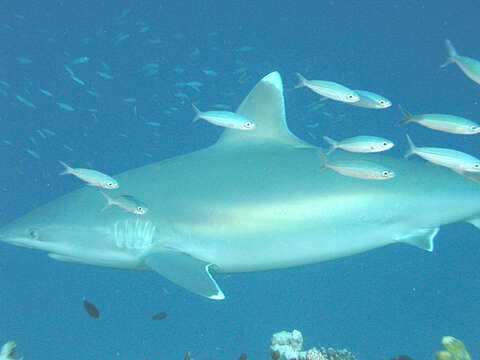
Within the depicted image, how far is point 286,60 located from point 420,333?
68.4 feet

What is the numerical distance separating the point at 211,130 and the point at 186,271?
1872 cm

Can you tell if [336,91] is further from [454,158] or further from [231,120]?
[454,158]

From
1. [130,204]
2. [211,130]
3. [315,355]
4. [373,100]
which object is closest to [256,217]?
[130,204]

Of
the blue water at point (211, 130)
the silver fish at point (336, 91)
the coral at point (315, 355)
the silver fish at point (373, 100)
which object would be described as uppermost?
the silver fish at point (336, 91)

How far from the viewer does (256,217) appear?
418 centimetres

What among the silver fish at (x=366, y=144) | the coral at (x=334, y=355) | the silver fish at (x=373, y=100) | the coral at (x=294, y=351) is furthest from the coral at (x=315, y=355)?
the silver fish at (x=373, y=100)

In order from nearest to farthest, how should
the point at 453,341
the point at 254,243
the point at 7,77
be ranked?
the point at 453,341 → the point at 254,243 → the point at 7,77

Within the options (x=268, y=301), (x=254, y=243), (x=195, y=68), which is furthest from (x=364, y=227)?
(x=268, y=301)

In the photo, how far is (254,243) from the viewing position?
4227 mm

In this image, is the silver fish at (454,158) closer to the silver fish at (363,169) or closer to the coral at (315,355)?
the silver fish at (363,169)

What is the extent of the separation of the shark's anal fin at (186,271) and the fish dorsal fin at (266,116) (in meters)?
1.70

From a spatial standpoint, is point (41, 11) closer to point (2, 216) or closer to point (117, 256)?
point (2, 216)

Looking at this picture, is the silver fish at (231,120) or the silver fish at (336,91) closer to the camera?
the silver fish at (336,91)

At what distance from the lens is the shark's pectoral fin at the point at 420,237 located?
14.3 feet
